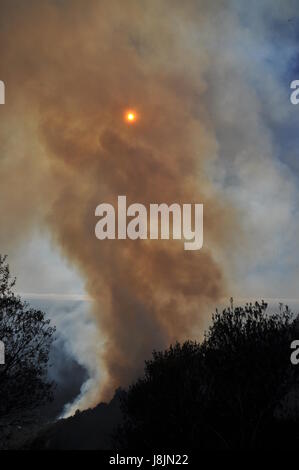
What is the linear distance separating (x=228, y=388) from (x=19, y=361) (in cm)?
1870

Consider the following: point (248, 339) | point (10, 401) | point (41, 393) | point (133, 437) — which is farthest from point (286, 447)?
point (10, 401)

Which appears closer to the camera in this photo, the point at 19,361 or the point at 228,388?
the point at 19,361

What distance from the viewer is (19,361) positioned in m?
30.0

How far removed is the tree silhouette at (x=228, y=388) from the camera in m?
34.1

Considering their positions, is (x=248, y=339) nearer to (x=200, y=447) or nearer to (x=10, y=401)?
(x=200, y=447)

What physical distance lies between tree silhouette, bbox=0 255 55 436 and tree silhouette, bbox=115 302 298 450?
12677 mm

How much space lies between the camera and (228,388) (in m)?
34.8

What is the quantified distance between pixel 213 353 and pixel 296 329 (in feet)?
28.0

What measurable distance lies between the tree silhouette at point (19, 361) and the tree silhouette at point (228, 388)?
12.7 m

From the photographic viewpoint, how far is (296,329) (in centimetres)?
3734

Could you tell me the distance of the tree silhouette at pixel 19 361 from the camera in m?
28.7

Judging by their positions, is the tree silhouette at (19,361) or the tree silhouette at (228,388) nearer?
the tree silhouette at (19,361)

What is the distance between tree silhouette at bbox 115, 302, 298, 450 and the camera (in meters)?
34.1
